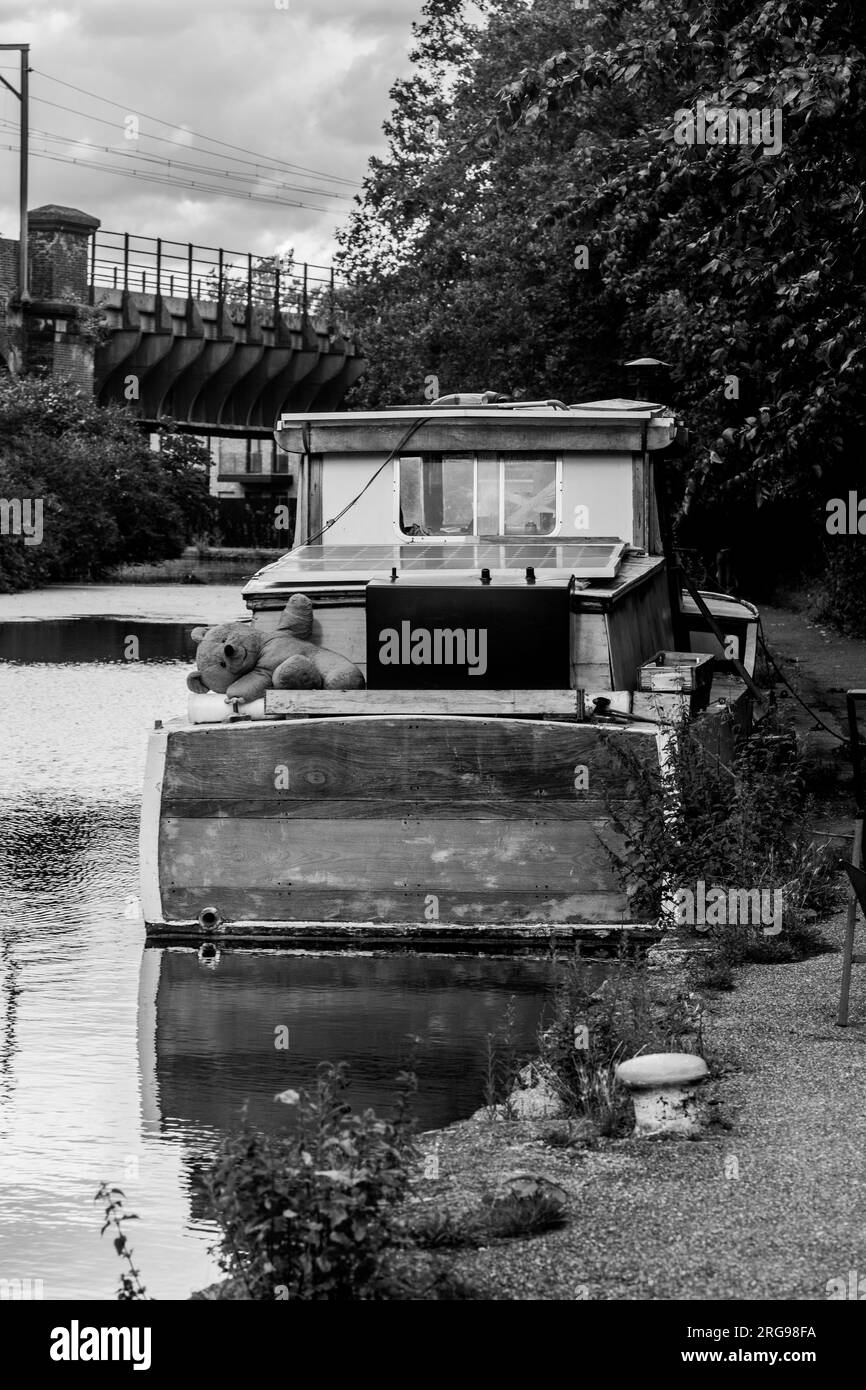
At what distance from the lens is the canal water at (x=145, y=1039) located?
6051 mm

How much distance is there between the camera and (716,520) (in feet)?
127

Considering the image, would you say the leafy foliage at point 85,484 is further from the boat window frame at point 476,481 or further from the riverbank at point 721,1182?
the riverbank at point 721,1182

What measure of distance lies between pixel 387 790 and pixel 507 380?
101ft

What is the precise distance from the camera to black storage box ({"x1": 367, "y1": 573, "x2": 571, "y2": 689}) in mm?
10094

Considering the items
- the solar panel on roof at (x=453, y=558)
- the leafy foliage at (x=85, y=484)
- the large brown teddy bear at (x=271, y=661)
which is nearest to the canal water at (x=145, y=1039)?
the large brown teddy bear at (x=271, y=661)

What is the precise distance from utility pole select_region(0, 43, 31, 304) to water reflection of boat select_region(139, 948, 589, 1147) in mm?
50131

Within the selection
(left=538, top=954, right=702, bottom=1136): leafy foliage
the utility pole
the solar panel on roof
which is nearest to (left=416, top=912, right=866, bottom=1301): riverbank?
(left=538, top=954, right=702, bottom=1136): leafy foliage

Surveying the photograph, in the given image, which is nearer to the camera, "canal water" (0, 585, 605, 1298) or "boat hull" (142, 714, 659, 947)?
"canal water" (0, 585, 605, 1298)

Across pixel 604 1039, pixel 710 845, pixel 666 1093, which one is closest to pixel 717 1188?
pixel 666 1093

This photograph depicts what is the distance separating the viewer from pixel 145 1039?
8.39 meters

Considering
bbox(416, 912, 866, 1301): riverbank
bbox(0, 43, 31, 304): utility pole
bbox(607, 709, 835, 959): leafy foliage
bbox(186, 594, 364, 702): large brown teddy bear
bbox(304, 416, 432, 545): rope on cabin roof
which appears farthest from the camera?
bbox(0, 43, 31, 304): utility pole

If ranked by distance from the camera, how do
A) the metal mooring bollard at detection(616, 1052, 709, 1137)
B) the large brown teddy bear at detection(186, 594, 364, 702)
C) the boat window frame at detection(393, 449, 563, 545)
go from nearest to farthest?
the metal mooring bollard at detection(616, 1052, 709, 1137)
the large brown teddy bear at detection(186, 594, 364, 702)
the boat window frame at detection(393, 449, 563, 545)

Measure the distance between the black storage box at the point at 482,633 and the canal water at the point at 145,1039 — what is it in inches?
58.6

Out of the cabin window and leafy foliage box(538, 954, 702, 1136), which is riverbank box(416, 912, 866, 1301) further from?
the cabin window
